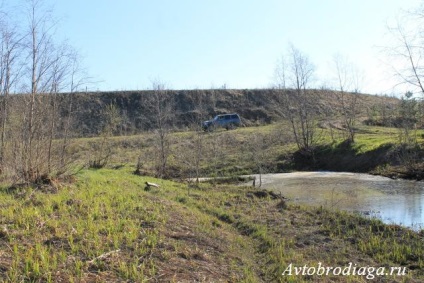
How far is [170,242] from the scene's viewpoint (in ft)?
25.3

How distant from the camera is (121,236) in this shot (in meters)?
7.60

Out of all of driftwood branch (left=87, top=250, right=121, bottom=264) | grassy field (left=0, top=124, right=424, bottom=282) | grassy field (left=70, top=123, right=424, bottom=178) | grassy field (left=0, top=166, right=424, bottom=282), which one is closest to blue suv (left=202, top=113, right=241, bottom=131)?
grassy field (left=70, top=123, right=424, bottom=178)

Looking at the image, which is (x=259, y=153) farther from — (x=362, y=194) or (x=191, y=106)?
(x=191, y=106)

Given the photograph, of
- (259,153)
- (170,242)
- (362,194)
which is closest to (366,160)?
(259,153)

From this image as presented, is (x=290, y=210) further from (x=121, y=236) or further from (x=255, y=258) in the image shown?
(x=121, y=236)

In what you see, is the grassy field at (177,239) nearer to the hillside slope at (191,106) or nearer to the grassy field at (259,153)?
the grassy field at (259,153)

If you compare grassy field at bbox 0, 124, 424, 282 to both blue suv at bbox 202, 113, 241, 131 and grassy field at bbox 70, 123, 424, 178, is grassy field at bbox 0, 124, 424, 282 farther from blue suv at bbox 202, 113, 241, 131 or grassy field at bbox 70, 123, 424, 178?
blue suv at bbox 202, 113, 241, 131

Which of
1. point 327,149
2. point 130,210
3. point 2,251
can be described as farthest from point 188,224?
point 327,149

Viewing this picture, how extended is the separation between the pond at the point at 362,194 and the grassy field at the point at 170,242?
246 cm

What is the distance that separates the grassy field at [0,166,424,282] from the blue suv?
30.8m

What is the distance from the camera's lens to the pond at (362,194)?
1356 cm

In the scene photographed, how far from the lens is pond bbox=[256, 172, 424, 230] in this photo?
13.6 meters

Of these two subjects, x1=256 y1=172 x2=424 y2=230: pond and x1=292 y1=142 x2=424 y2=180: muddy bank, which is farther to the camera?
x1=292 y1=142 x2=424 y2=180: muddy bank

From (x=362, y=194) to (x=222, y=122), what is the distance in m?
28.3
